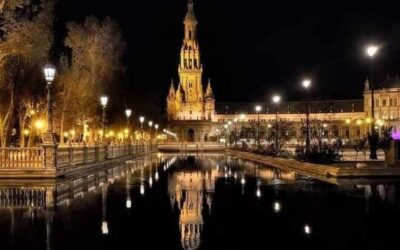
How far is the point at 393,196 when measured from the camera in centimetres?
1659

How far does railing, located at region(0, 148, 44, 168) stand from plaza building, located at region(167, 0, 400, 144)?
134781 mm

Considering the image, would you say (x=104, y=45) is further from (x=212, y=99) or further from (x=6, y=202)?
(x=212, y=99)

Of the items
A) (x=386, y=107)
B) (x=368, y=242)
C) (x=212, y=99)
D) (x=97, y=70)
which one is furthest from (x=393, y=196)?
(x=212, y=99)

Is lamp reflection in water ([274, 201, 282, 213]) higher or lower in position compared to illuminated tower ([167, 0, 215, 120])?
lower

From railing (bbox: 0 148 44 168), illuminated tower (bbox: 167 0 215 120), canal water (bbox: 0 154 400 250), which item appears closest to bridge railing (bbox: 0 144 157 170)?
railing (bbox: 0 148 44 168)

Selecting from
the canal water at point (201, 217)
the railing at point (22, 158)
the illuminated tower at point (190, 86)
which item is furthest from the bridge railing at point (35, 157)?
the illuminated tower at point (190, 86)

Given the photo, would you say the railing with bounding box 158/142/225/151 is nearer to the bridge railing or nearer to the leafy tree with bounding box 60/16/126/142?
the leafy tree with bounding box 60/16/126/142

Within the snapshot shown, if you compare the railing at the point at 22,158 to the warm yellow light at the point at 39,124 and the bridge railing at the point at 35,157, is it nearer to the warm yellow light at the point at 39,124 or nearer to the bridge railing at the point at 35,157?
the bridge railing at the point at 35,157

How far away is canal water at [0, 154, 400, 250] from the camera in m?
9.65

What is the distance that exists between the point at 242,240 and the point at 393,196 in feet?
27.6

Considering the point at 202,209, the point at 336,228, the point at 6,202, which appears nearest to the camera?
the point at 336,228

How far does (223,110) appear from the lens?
612 feet

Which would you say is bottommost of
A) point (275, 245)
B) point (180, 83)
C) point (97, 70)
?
point (275, 245)

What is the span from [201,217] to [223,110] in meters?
174
